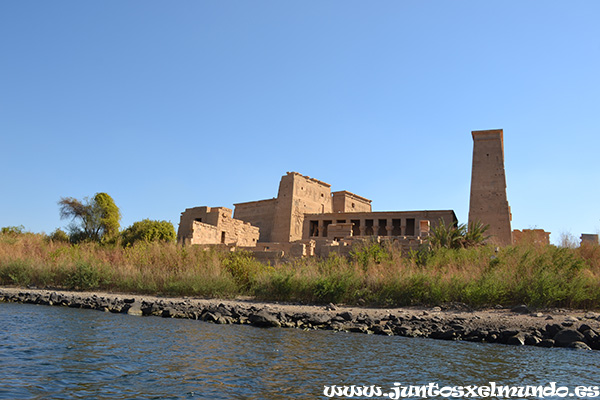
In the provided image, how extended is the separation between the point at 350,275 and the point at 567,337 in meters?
6.27

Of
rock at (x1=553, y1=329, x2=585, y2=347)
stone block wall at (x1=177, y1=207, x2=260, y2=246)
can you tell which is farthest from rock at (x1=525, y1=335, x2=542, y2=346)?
stone block wall at (x1=177, y1=207, x2=260, y2=246)

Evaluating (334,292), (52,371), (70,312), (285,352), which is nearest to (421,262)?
(334,292)

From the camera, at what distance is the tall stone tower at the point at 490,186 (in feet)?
76.8

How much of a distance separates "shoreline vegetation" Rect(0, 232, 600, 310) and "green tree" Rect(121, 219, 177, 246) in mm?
8597

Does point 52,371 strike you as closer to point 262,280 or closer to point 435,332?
point 435,332

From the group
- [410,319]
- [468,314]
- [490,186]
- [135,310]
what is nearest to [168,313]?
[135,310]

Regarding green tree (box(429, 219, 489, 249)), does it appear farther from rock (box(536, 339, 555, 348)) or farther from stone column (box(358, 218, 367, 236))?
stone column (box(358, 218, 367, 236))

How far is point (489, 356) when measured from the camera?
7.55 metres

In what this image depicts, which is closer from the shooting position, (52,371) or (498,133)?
(52,371)

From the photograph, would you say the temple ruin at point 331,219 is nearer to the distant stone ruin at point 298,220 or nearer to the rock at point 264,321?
the distant stone ruin at point 298,220

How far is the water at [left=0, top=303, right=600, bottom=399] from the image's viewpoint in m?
5.31

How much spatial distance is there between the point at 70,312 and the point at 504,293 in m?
10.6

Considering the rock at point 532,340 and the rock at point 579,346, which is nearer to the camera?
the rock at point 579,346

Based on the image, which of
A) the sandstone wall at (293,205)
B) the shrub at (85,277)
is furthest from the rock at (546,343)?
the sandstone wall at (293,205)
